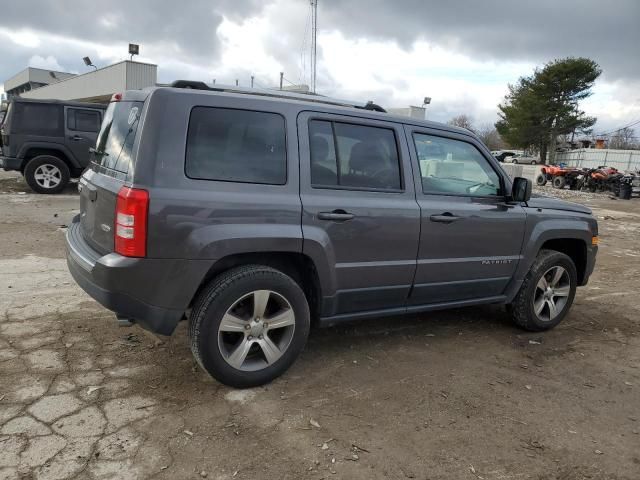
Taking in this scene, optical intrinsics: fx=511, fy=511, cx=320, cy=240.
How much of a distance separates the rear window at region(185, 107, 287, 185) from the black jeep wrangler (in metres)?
9.42

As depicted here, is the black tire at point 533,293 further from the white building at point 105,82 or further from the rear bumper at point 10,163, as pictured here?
the white building at point 105,82

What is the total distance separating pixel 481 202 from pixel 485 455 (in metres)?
2.09

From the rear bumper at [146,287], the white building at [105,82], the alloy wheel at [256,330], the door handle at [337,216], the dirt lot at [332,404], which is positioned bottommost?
the dirt lot at [332,404]

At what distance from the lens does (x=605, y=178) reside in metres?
24.2

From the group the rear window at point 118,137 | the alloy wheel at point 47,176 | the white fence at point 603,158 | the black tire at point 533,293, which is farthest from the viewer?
the white fence at point 603,158

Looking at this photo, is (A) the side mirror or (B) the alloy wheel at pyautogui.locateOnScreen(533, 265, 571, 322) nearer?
(A) the side mirror

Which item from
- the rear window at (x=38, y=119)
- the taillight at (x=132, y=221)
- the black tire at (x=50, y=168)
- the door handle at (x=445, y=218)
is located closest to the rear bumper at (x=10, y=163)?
the black tire at (x=50, y=168)

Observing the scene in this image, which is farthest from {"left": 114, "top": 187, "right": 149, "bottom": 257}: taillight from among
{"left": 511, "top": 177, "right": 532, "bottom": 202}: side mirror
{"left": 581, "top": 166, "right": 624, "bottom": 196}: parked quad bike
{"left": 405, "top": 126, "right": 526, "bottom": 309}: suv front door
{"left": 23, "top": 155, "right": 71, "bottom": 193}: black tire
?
{"left": 581, "top": 166, "right": 624, "bottom": 196}: parked quad bike

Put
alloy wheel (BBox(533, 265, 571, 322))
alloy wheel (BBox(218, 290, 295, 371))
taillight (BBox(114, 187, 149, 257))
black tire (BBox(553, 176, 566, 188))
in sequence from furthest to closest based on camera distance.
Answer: black tire (BBox(553, 176, 566, 188)), alloy wheel (BBox(533, 265, 571, 322)), alloy wheel (BBox(218, 290, 295, 371)), taillight (BBox(114, 187, 149, 257))

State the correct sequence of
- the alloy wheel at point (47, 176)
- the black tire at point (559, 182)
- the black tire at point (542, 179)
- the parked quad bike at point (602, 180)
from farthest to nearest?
the black tire at point (542, 179)
the black tire at point (559, 182)
the parked quad bike at point (602, 180)
the alloy wheel at point (47, 176)

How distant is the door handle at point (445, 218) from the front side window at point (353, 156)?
358mm

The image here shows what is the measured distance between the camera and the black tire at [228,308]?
3105mm

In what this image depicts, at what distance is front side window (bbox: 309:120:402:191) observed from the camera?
3.47m

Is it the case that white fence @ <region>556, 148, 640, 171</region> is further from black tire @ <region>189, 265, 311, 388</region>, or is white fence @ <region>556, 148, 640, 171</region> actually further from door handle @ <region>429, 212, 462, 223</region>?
black tire @ <region>189, 265, 311, 388</region>
